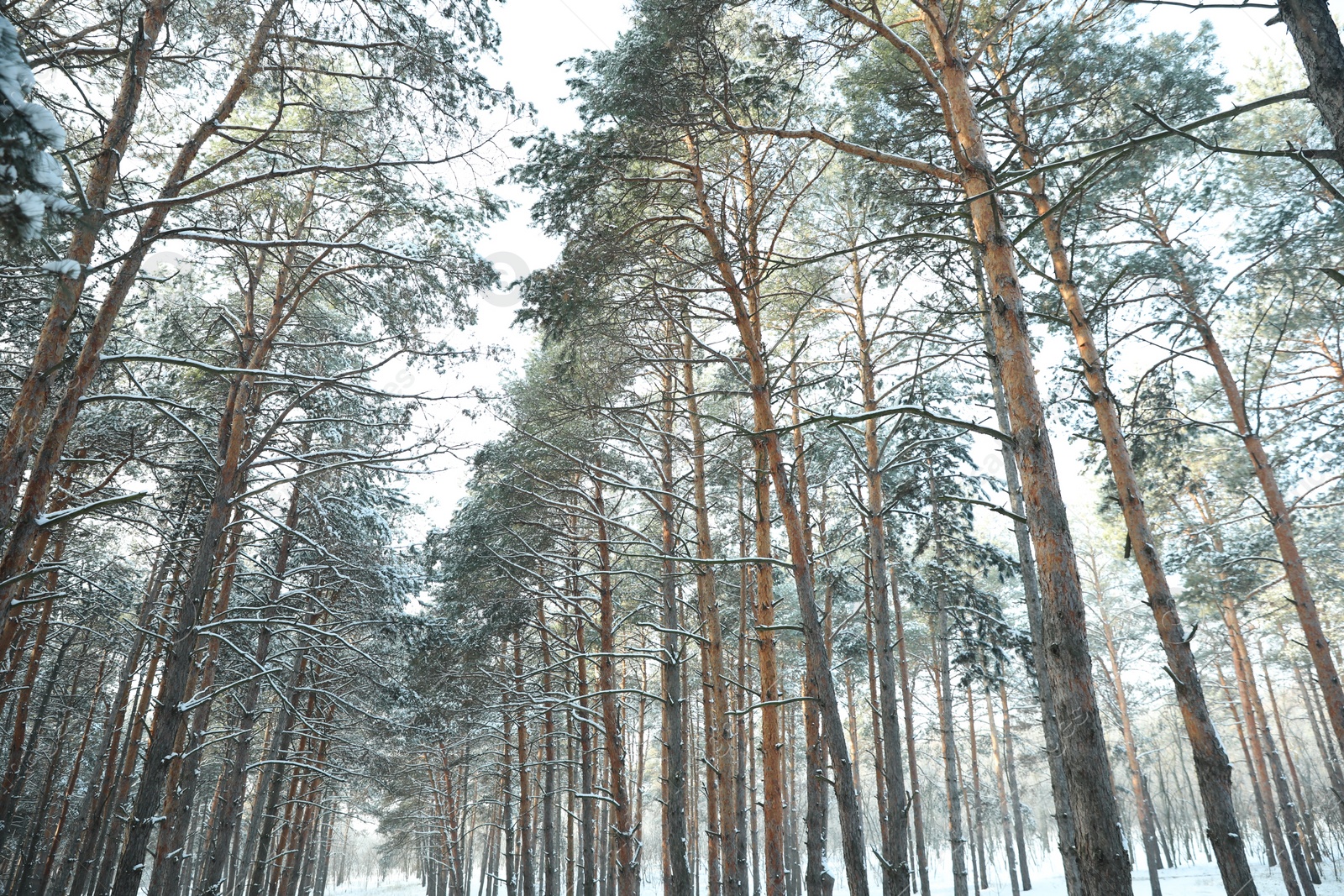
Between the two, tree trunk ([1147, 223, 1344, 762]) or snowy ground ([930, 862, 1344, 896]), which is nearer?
tree trunk ([1147, 223, 1344, 762])

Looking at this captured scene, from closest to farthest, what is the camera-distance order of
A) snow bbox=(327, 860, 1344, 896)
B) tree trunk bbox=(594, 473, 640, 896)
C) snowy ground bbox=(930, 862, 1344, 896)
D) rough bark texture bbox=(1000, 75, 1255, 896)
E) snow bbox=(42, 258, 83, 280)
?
snow bbox=(42, 258, 83, 280)
rough bark texture bbox=(1000, 75, 1255, 896)
tree trunk bbox=(594, 473, 640, 896)
snowy ground bbox=(930, 862, 1344, 896)
snow bbox=(327, 860, 1344, 896)

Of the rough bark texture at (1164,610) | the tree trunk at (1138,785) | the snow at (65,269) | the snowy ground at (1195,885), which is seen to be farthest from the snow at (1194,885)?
the snow at (65,269)

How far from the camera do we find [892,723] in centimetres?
866

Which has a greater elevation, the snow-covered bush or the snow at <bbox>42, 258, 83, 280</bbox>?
the snow at <bbox>42, 258, 83, 280</bbox>

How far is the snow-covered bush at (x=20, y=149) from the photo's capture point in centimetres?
263

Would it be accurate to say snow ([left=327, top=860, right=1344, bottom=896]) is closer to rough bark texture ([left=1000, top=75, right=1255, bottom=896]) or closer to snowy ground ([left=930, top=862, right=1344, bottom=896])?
snowy ground ([left=930, top=862, right=1344, bottom=896])

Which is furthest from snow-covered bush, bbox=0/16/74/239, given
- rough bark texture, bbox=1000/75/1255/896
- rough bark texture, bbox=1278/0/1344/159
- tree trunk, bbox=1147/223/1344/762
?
tree trunk, bbox=1147/223/1344/762

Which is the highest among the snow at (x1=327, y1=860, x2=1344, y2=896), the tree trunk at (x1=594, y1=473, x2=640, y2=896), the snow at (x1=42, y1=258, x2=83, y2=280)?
the snow at (x1=42, y1=258, x2=83, y2=280)

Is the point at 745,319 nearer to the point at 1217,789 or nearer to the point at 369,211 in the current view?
the point at 369,211

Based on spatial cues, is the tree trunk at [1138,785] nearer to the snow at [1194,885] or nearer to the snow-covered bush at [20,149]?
the snow at [1194,885]

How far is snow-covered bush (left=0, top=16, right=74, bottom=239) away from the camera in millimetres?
2629

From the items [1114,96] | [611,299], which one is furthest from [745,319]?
[1114,96]

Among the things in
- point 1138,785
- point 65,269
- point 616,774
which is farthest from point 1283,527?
point 1138,785

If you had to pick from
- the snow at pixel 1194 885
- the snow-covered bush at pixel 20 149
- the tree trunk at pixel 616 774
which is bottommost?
the snow at pixel 1194 885
